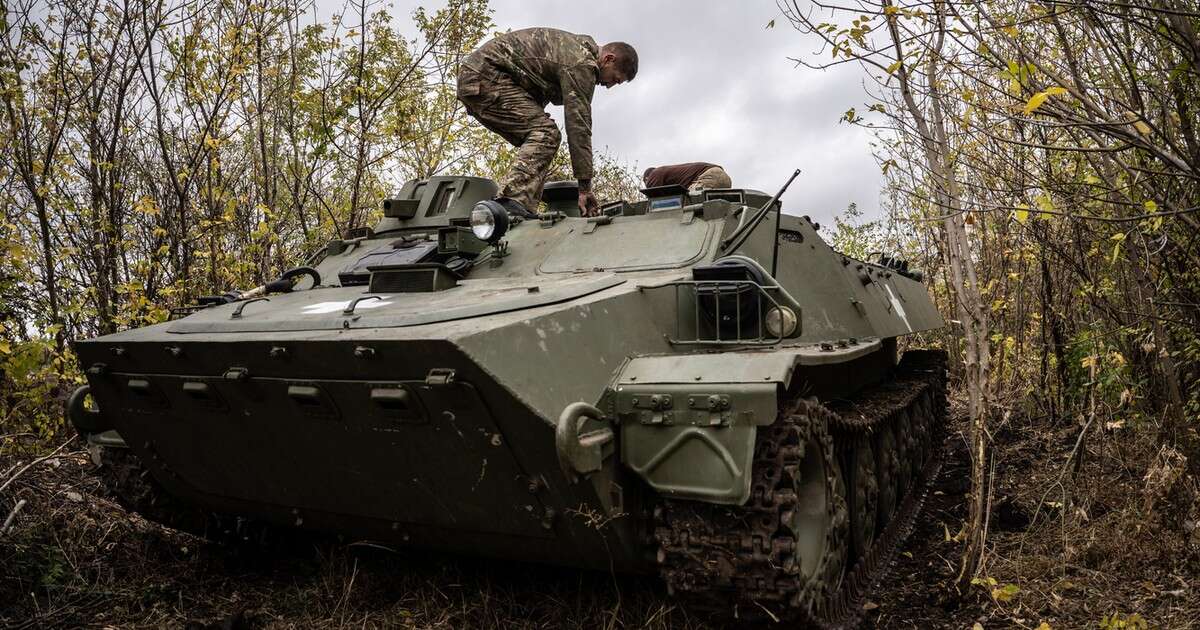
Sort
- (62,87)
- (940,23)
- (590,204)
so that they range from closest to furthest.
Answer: (940,23)
(590,204)
(62,87)

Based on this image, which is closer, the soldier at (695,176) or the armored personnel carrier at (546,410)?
the armored personnel carrier at (546,410)

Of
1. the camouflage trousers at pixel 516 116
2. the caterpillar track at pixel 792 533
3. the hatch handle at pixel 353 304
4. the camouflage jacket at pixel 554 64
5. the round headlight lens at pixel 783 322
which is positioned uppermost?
the camouflage jacket at pixel 554 64

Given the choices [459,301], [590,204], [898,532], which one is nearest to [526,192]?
[590,204]

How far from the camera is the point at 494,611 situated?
178 inches

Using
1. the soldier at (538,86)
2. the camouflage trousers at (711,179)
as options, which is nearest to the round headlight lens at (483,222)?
Answer: the soldier at (538,86)

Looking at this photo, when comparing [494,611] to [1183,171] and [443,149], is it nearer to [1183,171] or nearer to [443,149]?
[1183,171]

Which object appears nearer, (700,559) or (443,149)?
(700,559)

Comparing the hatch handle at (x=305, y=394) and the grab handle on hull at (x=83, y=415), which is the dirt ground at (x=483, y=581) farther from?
the hatch handle at (x=305, y=394)

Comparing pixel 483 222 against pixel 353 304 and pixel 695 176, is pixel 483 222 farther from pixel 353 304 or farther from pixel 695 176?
pixel 695 176

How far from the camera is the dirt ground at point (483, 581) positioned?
175 inches

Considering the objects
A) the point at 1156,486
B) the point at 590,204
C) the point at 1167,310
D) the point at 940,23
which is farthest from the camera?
the point at 590,204

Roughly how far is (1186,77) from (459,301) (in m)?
3.50

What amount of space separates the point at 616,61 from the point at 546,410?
4.40 m

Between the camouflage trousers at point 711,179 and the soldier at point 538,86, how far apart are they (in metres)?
0.92
